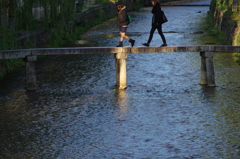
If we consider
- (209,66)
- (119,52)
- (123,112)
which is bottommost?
(123,112)

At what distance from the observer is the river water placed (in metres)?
8.41

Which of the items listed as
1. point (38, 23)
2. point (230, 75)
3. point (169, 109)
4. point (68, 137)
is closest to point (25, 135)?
point (68, 137)

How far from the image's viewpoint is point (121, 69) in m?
12.7

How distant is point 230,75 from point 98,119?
18.2 feet

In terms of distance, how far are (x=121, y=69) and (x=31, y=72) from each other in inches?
82.7

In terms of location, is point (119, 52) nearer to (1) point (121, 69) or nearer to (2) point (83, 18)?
(1) point (121, 69)

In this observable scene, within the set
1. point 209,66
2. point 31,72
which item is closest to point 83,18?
point 31,72

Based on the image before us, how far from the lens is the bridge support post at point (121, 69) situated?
12641 mm

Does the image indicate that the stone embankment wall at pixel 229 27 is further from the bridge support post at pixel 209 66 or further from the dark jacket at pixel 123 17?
the dark jacket at pixel 123 17

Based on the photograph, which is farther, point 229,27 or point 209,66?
point 229,27

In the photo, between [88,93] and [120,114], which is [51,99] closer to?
[88,93]

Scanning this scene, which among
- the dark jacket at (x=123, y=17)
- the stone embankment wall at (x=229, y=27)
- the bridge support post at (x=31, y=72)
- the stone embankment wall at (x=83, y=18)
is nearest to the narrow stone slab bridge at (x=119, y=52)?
the bridge support post at (x=31, y=72)

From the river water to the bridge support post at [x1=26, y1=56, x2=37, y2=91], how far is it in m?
0.23

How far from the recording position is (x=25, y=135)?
9219 millimetres
